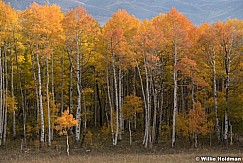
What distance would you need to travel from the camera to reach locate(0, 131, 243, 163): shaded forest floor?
885 inches

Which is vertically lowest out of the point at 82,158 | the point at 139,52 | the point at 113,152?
the point at 113,152

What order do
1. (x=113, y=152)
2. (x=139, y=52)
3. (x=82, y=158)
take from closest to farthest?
(x=82, y=158) < (x=113, y=152) < (x=139, y=52)

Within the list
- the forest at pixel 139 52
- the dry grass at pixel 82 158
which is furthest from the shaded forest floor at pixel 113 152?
the forest at pixel 139 52

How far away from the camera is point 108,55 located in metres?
31.0

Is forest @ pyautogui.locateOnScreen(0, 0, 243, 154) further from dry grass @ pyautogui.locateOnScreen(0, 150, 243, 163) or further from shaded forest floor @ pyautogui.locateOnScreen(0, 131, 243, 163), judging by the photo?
dry grass @ pyautogui.locateOnScreen(0, 150, 243, 163)

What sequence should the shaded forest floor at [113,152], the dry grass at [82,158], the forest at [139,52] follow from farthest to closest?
the forest at [139,52] → the shaded forest floor at [113,152] → the dry grass at [82,158]

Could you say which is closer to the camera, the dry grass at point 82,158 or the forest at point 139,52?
the dry grass at point 82,158

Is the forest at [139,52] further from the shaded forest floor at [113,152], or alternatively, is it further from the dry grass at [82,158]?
the dry grass at [82,158]

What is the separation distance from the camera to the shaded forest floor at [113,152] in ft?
73.7

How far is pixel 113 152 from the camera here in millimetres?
26672

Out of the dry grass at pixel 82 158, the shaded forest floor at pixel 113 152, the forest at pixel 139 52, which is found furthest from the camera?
the forest at pixel 139 52

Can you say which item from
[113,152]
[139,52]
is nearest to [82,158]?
[113,152]

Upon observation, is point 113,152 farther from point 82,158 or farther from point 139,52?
point 139,52

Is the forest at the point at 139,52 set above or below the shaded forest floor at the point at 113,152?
above
